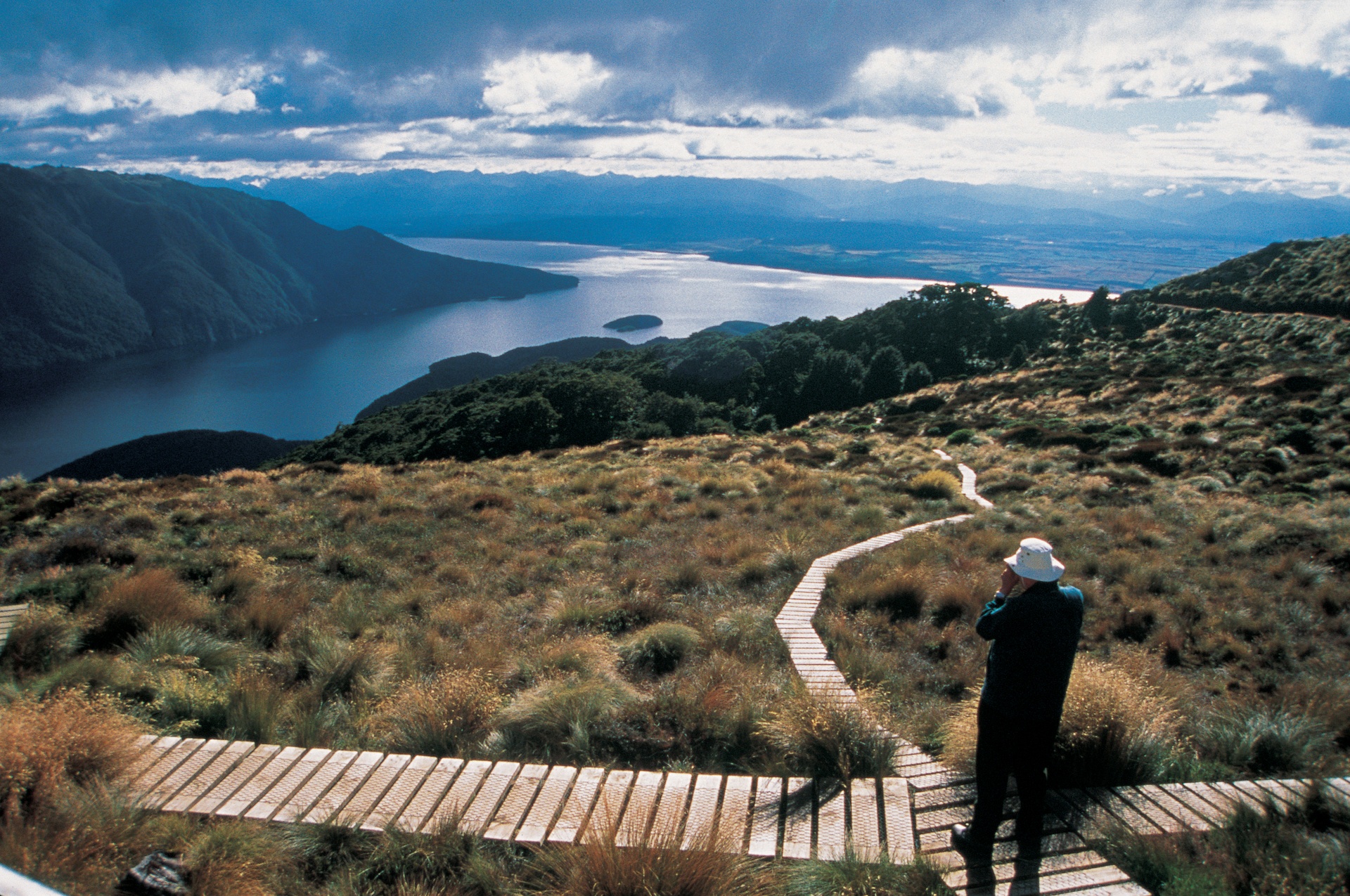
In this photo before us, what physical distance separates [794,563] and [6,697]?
783 centimetres

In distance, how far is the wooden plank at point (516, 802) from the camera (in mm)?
3586

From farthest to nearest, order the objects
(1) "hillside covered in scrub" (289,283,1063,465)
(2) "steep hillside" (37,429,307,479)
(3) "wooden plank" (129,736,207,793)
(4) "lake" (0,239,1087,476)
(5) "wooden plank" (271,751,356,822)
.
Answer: (4) "lake" (0,239,1087,476) → (2) "steep hillside" (37,429,307,479) → (1) "hillside covered in scrub" (289,283,1063,465) → (3) "wooden plank" (129,736,207,793) → (5) "wooden plank" (271,751,356,822)

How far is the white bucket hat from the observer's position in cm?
328

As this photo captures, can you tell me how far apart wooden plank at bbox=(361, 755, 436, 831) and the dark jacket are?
10.9 ft

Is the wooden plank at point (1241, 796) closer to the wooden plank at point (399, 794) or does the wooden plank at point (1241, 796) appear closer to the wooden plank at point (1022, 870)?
the wooden plank at point (1022, 870)

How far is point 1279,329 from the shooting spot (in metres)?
39.2

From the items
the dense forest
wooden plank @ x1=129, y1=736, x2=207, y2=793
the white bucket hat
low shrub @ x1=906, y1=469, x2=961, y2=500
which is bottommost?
the dense forest

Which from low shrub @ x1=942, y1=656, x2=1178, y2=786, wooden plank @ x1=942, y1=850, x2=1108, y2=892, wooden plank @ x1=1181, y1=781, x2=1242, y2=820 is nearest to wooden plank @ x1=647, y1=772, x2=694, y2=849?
wooden plank @ x1=942, y1=850, x2=1108, y2=892

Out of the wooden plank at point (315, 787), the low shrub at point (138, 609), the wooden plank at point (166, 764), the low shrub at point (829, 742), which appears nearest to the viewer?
the wooden plank at point (315, 787)

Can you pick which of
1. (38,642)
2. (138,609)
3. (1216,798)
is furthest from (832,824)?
(38,642)

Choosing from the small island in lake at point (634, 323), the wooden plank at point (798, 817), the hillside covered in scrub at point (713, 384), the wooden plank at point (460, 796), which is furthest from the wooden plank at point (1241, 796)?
the small island in lake at point (634, 323)

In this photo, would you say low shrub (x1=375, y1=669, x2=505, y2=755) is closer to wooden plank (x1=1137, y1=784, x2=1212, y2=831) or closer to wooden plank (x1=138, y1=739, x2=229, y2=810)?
wooden plank (x1=138, y1=739, x2=229, y2=810)

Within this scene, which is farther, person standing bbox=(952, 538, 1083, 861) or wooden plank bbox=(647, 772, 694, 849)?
person standing bbox=(952, 538, 1083, 861)

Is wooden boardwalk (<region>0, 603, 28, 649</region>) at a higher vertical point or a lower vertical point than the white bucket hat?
lower
